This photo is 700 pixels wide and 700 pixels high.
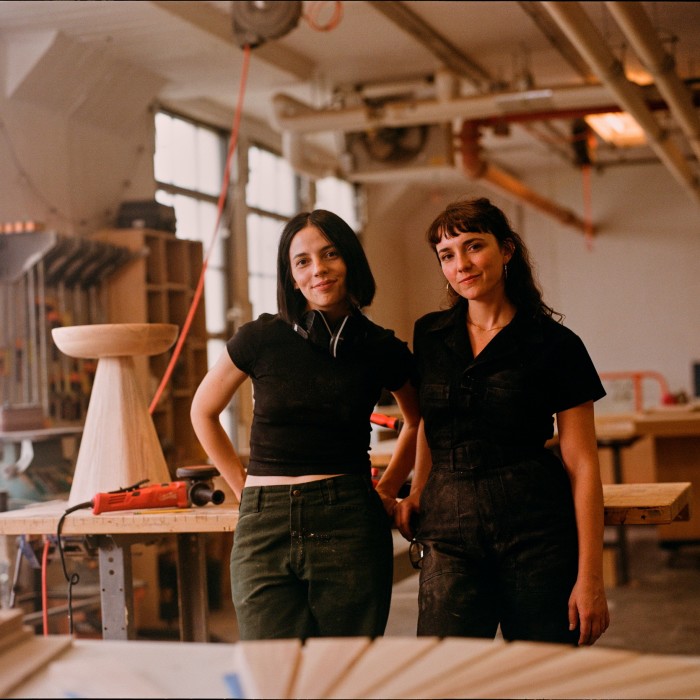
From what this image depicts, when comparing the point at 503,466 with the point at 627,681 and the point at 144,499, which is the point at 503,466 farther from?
the point at 144,499

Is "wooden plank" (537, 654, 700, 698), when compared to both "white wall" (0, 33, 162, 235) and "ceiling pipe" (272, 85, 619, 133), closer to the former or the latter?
"white wall" (0, 33, 162, 235)

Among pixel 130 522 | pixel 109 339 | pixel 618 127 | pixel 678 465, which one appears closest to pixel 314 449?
pixel 130 522

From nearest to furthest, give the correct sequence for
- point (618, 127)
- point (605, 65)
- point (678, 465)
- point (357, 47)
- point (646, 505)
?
1. point (646, 505)
2. point (605, 65)
3. point (678, 465)
4. point (357, 47)
5. point (618, 127)

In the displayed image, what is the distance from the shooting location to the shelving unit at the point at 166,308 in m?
6.00

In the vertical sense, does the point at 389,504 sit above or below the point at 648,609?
above

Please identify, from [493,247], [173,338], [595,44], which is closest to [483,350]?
[493,247]

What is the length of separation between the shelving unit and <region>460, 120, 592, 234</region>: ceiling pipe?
2244 millimetres

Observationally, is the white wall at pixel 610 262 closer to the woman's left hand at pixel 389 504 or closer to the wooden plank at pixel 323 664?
the woman's left hand at pixel 389 504

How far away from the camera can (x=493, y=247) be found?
1.90m

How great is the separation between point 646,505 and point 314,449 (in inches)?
31.8

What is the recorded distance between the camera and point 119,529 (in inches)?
96.5

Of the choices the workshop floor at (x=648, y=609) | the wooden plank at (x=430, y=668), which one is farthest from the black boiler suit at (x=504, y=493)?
the workshop floor at (x=648, y=609)

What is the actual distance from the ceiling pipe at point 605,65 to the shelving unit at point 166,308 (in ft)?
8.92

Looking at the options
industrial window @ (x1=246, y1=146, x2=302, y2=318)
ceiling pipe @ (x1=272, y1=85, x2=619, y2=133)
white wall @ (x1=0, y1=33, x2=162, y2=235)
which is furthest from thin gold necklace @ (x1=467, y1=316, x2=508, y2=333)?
industrial window @ (x1=246, y1=146, x2=302, y2=318)
